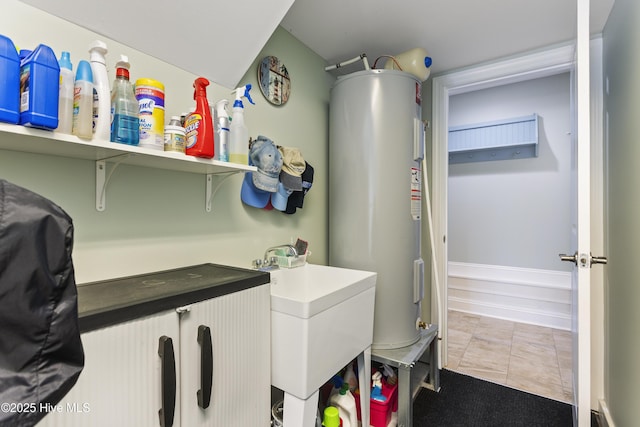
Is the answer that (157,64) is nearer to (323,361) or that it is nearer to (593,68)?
(323,361)

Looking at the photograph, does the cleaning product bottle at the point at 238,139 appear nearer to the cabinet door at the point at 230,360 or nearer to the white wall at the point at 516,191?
the cabinet door at the point at 230,360

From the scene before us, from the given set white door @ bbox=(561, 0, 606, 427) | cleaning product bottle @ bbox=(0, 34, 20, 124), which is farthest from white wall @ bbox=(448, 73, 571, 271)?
cleaning product bottle @ bbox=(0, 34, 20, 124)

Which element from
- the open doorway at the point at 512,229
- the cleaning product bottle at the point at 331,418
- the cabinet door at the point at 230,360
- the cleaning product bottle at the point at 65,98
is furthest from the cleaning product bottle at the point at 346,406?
the cleaning product bottle at the point at 65,98

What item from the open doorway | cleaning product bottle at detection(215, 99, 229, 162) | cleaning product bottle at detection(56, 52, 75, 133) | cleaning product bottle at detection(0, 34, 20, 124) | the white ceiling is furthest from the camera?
the open doorway

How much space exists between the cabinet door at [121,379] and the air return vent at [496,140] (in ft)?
11.4

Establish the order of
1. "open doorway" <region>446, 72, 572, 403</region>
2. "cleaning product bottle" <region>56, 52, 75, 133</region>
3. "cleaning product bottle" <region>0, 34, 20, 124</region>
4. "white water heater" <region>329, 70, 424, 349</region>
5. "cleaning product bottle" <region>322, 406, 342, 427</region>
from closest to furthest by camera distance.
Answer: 1. "cleaning product bottle" <region>0, 34, 20, 124</region>
2. "cleaning product bottle" <region>56, 52, 75, 133</region>
3. "cleaning product bottle" <region>322, 406, 342, 427</region>
4. "white water heater" <region>329, 70, 424, 349</region>
5. "open doorway" <region>446, 72, 572, 403</region>

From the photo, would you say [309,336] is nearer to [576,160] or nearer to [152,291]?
[152,291]

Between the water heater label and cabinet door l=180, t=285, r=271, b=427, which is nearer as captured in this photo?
cabinet door l=180, t=285, r=271, b=427

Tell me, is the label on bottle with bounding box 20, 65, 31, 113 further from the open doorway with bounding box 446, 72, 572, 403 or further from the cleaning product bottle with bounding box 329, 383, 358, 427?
the open doorway with bounding box 446, 72, 572, 403

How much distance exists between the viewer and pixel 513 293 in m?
3.35

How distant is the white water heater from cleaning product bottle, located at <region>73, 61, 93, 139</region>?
130 cm

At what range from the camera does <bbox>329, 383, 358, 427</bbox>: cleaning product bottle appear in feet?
5.01

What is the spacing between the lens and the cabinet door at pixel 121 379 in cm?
70

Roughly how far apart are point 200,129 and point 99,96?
29 centimetres
